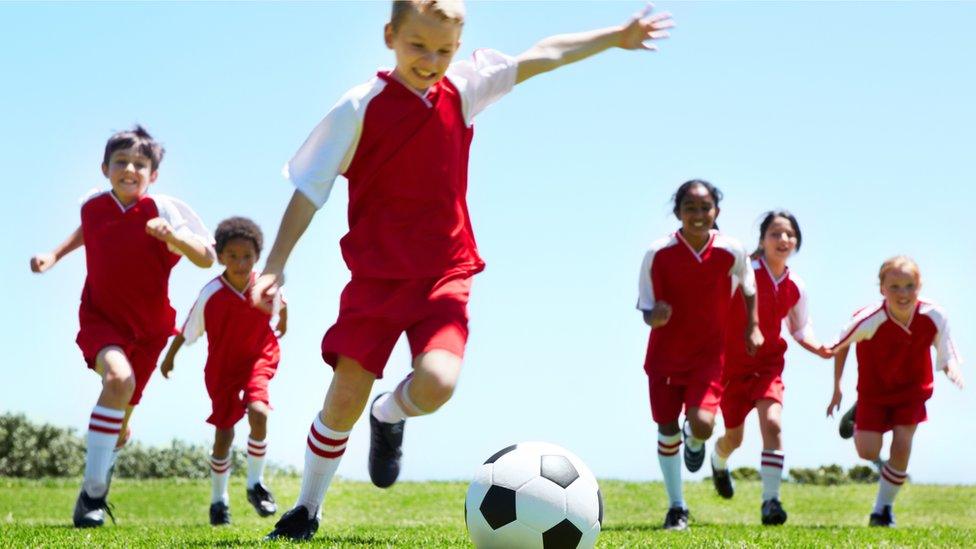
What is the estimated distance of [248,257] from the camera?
978cm

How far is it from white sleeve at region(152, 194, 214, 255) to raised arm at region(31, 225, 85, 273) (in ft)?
2.47

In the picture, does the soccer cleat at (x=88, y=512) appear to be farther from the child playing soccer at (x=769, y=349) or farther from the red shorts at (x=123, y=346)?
the child playing soccer at (x=769, y=349)

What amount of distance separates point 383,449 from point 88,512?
3285 mm

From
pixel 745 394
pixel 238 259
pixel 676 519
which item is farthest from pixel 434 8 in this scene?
pixel 745 394

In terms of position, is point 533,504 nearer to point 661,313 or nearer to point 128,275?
point 661,313

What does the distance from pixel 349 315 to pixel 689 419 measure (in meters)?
4.13

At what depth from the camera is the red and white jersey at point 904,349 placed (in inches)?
416

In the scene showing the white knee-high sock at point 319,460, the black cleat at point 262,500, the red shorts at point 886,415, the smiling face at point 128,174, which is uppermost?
the smiling face at point 128,174

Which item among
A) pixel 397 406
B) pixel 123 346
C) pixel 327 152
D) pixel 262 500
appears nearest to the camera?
pixel 327 152

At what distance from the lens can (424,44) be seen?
18.4 feet

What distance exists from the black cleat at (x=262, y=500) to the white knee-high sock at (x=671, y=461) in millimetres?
3148

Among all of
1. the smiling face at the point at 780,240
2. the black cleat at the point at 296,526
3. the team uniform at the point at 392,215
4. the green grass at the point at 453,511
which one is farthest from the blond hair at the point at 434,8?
the smiling face at the point at 780,240

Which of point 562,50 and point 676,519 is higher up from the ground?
point 562,50

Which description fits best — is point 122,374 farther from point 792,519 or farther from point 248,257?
point 792,519
